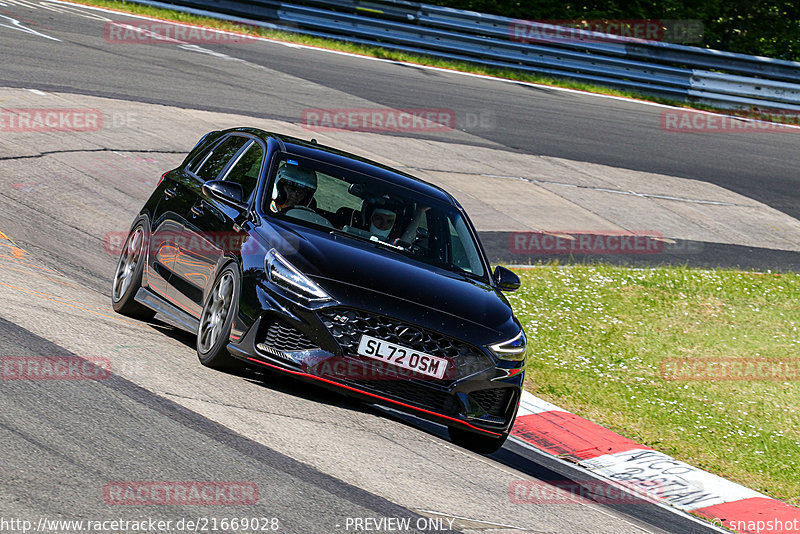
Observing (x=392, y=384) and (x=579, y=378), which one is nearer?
(x=392, y=384)

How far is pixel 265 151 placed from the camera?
812 centimetres

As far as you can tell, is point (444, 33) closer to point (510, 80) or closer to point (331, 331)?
point (510, 80)

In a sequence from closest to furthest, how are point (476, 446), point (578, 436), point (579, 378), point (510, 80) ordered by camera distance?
1. point (476, 446)
2. point (578, 436)
3. point (579, 378)
4. point (510, 80)

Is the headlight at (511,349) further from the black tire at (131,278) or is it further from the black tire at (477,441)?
the black tire at (131,278)

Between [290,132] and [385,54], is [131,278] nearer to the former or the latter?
[290,132]

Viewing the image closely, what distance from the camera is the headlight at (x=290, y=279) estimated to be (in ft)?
21.7

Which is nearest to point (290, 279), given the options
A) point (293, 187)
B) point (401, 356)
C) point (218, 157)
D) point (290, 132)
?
point (401, 356)

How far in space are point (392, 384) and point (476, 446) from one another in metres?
1.02

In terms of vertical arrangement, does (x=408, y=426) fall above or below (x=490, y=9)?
below

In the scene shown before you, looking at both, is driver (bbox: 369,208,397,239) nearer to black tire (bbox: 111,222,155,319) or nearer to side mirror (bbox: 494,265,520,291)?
side mirror (bbox: 494,265,520,291)

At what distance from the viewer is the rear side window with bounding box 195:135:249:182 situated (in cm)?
862

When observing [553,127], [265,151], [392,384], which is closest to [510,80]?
[553,127]

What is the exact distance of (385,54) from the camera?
1019 inches

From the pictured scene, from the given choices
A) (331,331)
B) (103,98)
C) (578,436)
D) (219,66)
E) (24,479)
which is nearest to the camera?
(24,479)
